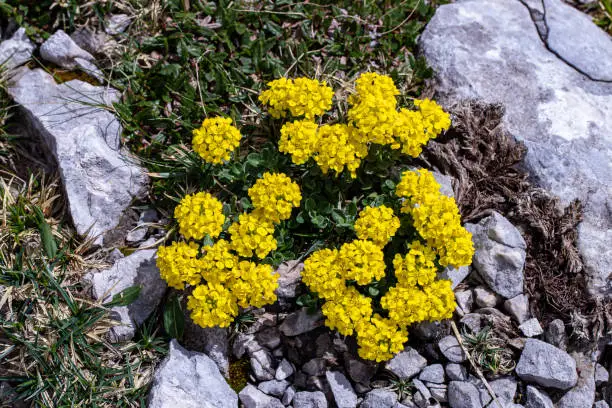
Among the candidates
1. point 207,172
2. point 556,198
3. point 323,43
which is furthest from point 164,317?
point 556,198

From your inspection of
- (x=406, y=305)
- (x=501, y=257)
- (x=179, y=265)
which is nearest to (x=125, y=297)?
(x=179, y=265)

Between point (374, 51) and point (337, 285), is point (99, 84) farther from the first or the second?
point (337, 285)

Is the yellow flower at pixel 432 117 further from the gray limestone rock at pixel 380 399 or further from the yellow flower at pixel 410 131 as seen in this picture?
the gray limestone rock at pixel 380 399

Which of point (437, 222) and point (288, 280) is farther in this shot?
point (288, 280)

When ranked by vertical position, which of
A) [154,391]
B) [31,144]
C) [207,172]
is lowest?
[154,391]

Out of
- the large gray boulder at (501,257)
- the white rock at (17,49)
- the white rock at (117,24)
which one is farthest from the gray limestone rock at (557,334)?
the white rock at (17,49)

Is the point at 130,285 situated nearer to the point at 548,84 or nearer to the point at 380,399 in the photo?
the point at 380,399
